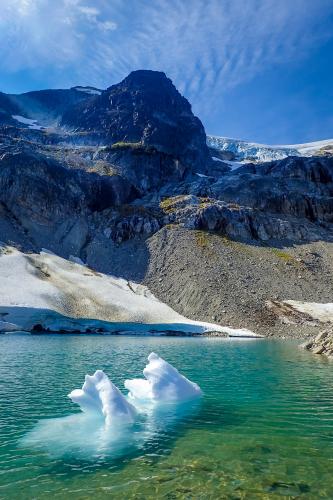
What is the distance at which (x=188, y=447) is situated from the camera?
47.7 feet

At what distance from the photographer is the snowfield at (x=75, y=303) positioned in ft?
259

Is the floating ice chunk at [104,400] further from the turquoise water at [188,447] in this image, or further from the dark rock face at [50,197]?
the dark rock face at [50,197]

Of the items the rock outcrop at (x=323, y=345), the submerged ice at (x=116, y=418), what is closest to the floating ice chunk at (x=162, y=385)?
the submerged ice at (x=116, y=418)

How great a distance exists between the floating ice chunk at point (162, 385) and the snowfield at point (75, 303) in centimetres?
5883

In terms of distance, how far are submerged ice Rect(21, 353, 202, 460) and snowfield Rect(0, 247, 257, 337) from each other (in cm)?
5908

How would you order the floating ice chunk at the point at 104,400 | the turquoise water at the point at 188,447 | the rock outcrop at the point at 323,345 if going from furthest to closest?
the rock outcrop at the point at 323,345
the floating ice chunk at the point at 104,400
the turquoise water at the point at 188,447

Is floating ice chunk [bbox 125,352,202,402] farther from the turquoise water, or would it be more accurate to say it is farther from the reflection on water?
the reflection on water

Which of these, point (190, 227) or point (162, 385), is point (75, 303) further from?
point (162, 385)

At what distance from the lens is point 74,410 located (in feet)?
66.4

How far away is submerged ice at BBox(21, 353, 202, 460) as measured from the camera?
14.8m

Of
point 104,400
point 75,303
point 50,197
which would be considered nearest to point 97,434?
point 104,400

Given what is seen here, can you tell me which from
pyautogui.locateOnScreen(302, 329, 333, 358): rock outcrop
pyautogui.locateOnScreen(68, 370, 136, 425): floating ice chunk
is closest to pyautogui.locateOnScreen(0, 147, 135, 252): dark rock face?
pyautogui.locateOnScreen(302, 329, 333, 358): rock outcrop

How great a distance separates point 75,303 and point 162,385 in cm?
6901

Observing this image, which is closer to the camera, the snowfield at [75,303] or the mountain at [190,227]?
the snowfield at [75,303]
